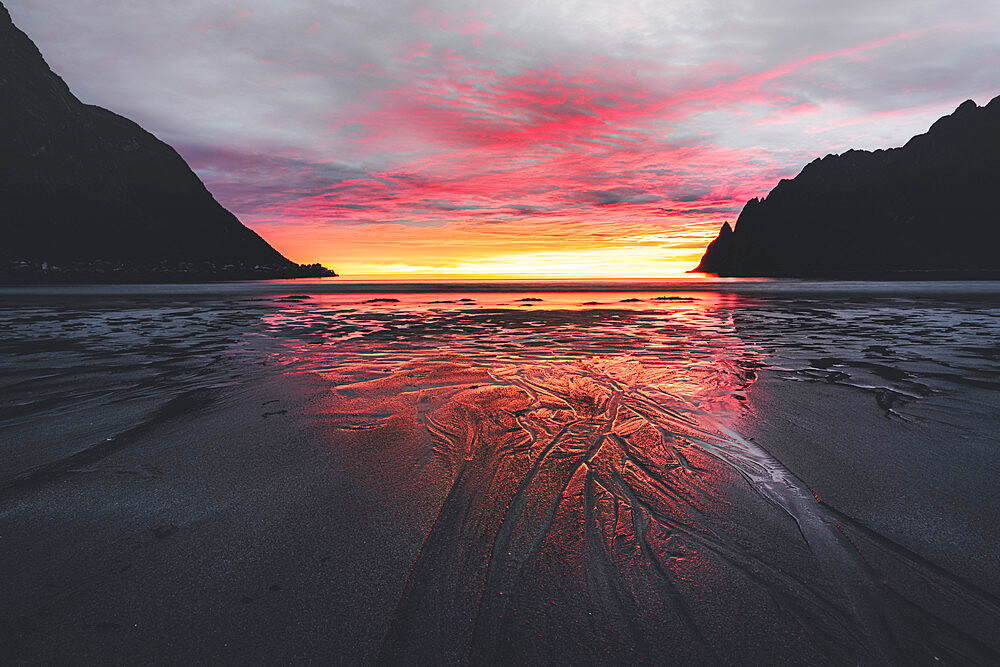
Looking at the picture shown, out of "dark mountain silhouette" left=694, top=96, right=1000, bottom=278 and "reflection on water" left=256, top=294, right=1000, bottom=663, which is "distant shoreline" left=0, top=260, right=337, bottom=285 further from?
"dark mountain silhouette" left=694, top=96, right=1000, bottom=278

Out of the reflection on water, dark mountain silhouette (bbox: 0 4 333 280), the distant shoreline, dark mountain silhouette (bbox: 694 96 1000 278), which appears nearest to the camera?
the reflection on water

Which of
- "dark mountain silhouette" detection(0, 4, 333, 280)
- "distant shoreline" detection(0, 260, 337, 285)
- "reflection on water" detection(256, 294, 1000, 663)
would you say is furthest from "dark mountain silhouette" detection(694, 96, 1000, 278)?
"dark mountain silhouette" detection(0, 4, 333, 280)

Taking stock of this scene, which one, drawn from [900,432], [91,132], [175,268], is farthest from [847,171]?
[91,132]

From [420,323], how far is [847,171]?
230 metres

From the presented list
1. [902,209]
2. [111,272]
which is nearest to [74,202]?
[111,272]

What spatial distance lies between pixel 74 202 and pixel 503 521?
177 metres

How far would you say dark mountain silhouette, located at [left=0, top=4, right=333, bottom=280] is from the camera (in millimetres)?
110688

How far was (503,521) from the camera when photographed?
3.16 meters

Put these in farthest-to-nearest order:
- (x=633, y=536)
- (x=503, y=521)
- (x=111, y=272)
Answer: (x=111, y=272), (x=503, y=521), (x=633, y=536)

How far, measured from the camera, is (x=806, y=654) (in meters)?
2.01

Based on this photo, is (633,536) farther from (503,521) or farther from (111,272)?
(111,272)

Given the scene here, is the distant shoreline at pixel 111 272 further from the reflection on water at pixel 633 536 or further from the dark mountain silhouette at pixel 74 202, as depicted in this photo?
the reflection on water at pixel 633 536

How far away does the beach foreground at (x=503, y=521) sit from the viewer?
212cm

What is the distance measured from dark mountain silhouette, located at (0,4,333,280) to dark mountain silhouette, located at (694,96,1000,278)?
197 meters
